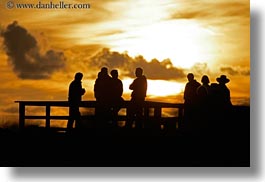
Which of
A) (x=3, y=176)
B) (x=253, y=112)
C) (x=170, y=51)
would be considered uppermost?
(x=170, y=51)

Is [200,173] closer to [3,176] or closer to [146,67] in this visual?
[146,67]

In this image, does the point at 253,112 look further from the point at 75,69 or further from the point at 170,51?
the point at 75,69

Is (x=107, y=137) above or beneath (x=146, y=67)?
beneath

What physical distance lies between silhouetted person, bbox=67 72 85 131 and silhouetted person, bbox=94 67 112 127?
16cm

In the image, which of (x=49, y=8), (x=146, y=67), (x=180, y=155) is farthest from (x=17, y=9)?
(x=180, y=155)

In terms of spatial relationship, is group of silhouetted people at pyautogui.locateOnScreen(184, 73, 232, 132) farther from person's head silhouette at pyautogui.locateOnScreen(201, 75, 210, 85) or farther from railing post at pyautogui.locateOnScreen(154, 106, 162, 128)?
railing post at pyautogui.locateOnScreen(154, 106, 162, 128)

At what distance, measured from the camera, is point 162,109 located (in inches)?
392

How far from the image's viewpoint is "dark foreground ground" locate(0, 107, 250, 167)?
379 inches

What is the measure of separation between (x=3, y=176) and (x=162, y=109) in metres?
1.74

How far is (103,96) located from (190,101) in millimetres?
871

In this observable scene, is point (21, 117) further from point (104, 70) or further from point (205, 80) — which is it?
point (205, 80)

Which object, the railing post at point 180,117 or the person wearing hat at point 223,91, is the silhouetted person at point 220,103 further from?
the railing post at point 180,117

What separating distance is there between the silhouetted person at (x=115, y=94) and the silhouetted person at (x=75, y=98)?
11.8 inches

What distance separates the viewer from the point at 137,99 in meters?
9.77
